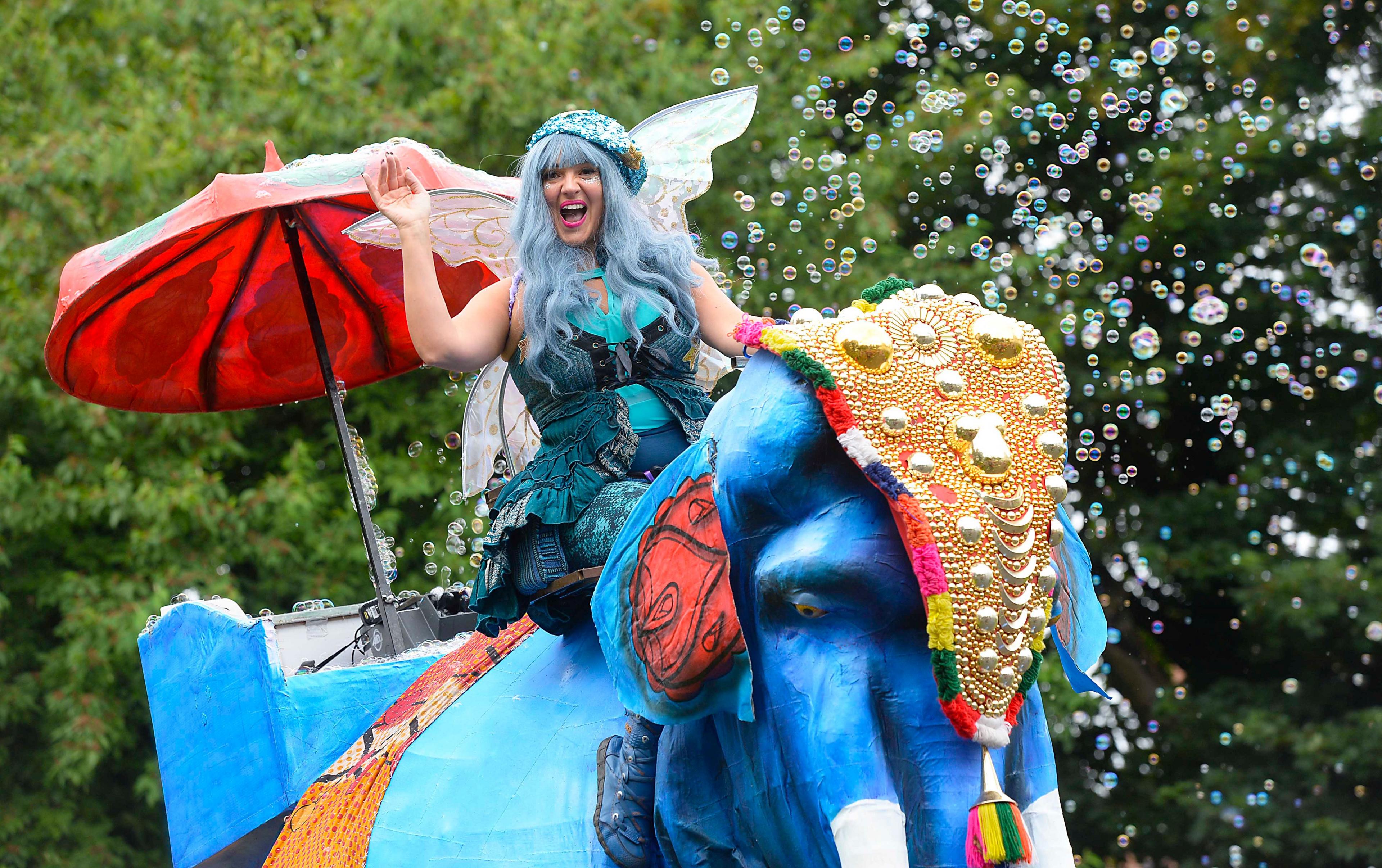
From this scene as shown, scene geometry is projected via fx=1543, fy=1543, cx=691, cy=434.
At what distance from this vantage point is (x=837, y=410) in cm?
217

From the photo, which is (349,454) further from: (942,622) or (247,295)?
(942,622)

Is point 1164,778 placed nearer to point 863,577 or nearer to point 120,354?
point 120,354

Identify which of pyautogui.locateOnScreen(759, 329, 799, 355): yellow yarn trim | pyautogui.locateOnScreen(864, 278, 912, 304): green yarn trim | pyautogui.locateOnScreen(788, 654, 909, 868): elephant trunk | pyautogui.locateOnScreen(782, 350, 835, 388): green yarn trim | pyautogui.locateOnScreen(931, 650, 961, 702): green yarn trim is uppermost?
pyautogui.locateOnScreen(864, 278, 912, 304): green yarn trim

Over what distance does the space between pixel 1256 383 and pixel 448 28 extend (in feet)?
20.2

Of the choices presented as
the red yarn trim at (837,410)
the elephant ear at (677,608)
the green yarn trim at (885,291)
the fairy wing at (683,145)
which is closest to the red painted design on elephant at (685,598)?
the elephant ear at (677,608)

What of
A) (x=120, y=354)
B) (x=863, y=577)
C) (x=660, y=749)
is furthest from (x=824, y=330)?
(x=120, y=354)

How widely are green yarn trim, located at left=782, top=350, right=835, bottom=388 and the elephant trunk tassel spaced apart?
590 mm

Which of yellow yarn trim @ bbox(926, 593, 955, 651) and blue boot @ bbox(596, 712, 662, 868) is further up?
yellow yarn trim @ bbox(926, 593, 955, 651)

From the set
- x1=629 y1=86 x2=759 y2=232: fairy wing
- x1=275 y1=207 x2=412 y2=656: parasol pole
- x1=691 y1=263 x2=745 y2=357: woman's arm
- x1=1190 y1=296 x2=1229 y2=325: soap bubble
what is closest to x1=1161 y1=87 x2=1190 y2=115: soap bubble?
x1=1190 y1=296 x2=1229 y2=325: soap bubble

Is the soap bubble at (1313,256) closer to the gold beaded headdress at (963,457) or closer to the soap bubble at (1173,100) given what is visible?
the soap bubble at (1173,100)

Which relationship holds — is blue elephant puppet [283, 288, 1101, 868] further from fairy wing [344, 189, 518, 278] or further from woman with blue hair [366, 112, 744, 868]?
fairy wing [344, 189, 518, 278]

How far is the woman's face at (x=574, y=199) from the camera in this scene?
306 cm

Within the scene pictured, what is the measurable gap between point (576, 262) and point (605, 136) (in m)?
0.26

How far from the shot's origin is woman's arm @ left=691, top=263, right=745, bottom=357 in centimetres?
317
